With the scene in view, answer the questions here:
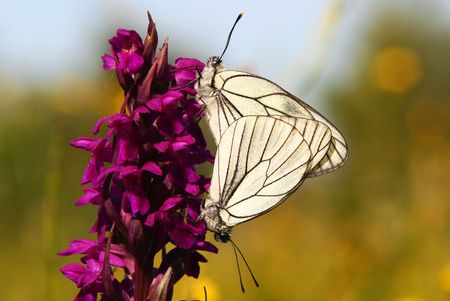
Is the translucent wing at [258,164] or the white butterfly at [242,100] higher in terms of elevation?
the white butterfly at [242,100]

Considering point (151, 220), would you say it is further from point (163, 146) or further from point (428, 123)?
point (428, 123)

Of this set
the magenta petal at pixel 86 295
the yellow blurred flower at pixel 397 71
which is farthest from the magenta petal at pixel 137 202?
the yellow blurred flower at pixel 397 71

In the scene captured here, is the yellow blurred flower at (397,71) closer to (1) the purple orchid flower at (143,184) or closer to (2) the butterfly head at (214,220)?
(2) the butterfly head at (214,220)

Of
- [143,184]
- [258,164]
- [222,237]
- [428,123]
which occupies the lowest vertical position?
[428,123]

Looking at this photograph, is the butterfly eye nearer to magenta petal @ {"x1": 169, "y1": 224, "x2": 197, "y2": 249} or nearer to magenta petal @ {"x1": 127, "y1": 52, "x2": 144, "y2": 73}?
magenta petal @ {"x1": 169, "y1": 224, "x2": 197, "y2": 249}

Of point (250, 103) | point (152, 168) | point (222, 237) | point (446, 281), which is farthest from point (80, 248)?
point (446, 281)

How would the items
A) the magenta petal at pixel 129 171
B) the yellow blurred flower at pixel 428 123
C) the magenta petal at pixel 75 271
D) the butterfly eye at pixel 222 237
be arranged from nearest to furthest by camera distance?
the magenta petal at pixel 129 171 → the magenta petal at pixel 75 271 → the butterfly eye at pixel 222 237 → the yellow blurred flower at pixel 428 123
